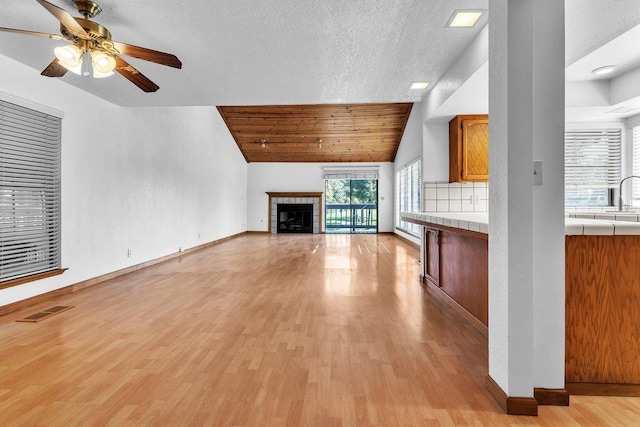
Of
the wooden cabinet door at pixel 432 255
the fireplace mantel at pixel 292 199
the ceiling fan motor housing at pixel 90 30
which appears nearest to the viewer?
the ceiling fan motor housing at pixel 90 30

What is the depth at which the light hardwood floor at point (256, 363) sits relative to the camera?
1577 mm

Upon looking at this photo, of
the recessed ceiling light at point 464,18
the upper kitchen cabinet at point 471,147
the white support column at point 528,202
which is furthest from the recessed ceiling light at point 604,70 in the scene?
the white support column at point 528,202

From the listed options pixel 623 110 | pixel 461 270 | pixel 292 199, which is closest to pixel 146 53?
pixel 461 270

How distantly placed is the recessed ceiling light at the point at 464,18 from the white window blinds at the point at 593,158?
10.4 ft

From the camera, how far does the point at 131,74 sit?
9.09 ft

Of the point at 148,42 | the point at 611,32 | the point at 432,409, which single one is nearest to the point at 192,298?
the point at 148,42

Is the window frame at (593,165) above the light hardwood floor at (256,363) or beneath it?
above

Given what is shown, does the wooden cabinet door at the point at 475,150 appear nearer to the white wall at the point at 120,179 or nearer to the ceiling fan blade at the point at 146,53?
the ceiling fan blade at the point at 146,53

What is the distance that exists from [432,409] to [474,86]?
2854 millimetres

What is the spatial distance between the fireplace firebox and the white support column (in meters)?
9.74

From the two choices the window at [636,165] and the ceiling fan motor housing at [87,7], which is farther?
the window at [636,165]

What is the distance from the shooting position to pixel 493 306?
1.76 metres

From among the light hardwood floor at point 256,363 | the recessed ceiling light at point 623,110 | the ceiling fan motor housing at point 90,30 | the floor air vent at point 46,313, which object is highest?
the ceiling fan motor housing at point 90,30

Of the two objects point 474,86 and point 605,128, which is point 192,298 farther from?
point 605,128
